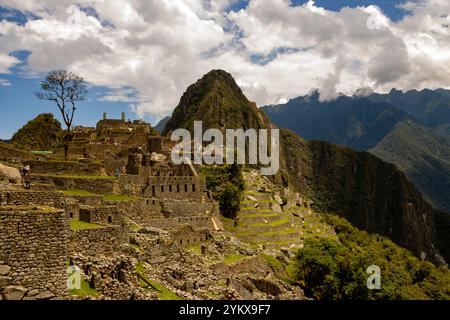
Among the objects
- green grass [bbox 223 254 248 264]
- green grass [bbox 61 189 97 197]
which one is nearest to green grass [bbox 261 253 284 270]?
green grass [bbox 223 254 248 264]

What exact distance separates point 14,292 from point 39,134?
41467 mm

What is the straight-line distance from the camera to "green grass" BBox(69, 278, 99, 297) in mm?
12133

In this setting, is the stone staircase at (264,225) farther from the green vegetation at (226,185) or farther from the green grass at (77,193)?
the green grass at (77,193)

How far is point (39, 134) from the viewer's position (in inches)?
1912

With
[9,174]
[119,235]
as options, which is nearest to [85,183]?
[9,174]

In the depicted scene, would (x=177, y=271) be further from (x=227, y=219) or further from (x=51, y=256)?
(x=227, y=219)

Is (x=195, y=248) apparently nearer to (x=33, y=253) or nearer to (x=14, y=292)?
(x=33, y=253)

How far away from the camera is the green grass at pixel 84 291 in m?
12.1

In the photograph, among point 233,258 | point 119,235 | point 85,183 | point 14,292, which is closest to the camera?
point 14,292

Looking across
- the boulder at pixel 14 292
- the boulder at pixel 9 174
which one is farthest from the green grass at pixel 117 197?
the boulder at pixel 14 292
